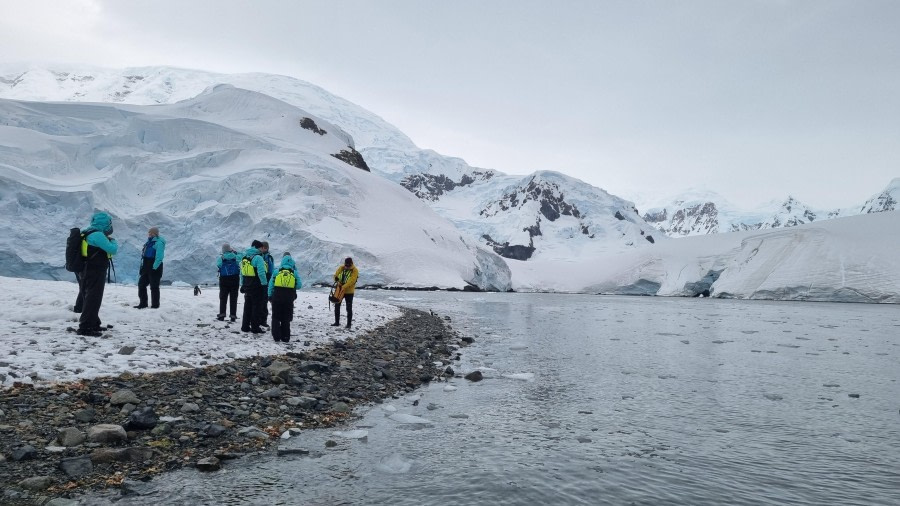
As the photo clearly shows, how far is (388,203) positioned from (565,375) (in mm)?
65590

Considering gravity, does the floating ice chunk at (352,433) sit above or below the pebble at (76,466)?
below

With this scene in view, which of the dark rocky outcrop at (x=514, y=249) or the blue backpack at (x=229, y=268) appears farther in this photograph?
the dark rocky outcrop at (x=514, y=249)

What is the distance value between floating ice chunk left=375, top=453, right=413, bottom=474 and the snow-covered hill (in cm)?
4612

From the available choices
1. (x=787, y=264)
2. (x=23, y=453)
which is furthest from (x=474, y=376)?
(x=787, y=264)

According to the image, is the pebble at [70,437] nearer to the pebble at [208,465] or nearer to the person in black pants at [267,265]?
the pebble at [208,465]

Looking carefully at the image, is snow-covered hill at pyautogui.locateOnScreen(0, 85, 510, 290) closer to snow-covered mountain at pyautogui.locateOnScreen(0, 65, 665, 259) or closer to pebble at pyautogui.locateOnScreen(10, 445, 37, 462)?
pebble at pyautogui.locateOnScreen(10, 445, 37, 462)

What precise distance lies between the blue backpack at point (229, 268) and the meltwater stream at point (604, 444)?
5884 mm

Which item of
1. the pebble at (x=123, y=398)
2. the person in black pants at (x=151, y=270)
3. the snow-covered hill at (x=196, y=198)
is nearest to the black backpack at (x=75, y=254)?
the person in black pants at (x=151, y=270)

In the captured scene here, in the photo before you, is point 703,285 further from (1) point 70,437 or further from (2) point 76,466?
(2) point 76,466

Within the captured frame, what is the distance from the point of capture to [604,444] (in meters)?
6.29

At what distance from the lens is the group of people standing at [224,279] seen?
30.3ft

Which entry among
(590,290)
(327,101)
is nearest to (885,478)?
(590,290)

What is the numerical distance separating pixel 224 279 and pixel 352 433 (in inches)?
305

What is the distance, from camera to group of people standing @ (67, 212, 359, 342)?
30.3ft
